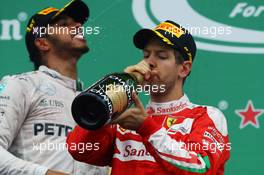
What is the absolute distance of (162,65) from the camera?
1974 millimetres

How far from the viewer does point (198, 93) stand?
9.00ft

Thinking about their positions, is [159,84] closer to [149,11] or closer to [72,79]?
[72,79]

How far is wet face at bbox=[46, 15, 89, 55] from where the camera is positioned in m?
2.43

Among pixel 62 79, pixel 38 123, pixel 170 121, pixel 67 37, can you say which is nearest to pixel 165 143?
pixel 170 121

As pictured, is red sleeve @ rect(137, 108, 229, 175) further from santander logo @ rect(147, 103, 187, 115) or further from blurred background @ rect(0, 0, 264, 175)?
blurred background @ rect(0, 0, 264, 175)

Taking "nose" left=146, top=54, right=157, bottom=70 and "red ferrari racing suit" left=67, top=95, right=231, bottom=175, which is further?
"nose" left=146, top=54, right=157, bottom=70

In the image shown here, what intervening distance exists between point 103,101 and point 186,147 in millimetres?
311

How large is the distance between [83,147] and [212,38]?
1076mm

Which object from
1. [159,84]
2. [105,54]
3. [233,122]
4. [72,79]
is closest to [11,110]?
[72,79]

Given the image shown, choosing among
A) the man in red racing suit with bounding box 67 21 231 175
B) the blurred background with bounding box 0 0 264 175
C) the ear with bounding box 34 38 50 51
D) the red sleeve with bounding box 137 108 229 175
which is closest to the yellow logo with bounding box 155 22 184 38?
the man in red racing suit with bounding box 67 21 231 175

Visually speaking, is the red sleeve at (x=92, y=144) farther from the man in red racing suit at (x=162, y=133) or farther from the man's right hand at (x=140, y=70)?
the man's right hand at (x=140, y=70)

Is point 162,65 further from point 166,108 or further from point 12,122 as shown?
point 12,122

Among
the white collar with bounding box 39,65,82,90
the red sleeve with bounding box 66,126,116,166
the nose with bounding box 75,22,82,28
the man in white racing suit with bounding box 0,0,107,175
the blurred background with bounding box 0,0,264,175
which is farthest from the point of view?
the blurred background with bounding box 0,0,264,175

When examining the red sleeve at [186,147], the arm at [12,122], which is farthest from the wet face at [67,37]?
the red sleeve at [186,147]
